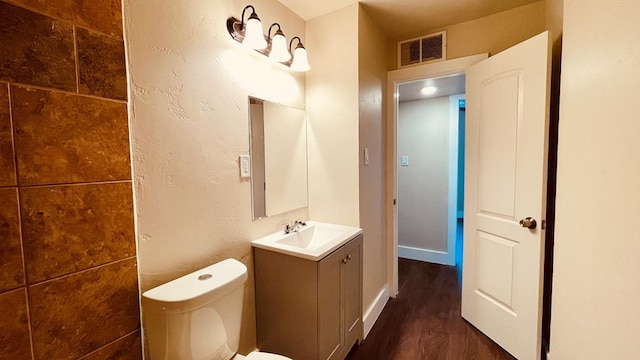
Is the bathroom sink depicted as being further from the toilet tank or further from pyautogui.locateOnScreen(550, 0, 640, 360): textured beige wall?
pyautogui.locateOnScreen(550, 0, 640, 360): textured beige wall

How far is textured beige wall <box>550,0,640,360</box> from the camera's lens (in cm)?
77

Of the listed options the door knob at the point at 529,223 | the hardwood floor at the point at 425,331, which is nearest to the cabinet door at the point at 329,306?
the hardwood floor at the point at 425,331

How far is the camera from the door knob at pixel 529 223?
1.53 m

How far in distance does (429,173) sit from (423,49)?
59.5 inches

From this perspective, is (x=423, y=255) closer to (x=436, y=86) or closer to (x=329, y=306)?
(x=436, y=86)

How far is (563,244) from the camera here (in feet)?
3.92

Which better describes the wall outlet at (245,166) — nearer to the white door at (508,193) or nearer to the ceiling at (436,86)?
the white door at (508,193)

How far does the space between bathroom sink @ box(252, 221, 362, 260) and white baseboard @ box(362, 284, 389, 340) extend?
69 cm

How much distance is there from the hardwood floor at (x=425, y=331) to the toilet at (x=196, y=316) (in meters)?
0.99

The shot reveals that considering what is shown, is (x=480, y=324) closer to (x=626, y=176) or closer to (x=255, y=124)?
(x=626, y=176)

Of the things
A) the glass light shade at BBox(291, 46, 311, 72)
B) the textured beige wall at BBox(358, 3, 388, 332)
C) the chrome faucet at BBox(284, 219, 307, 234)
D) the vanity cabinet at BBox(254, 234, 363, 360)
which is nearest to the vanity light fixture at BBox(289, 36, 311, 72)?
the glass light shade at BBox(291, 46, 311, 72)

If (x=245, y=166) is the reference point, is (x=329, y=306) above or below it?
below

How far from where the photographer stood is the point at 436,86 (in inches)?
107

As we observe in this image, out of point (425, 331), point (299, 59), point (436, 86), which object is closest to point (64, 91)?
point (299, 59)
